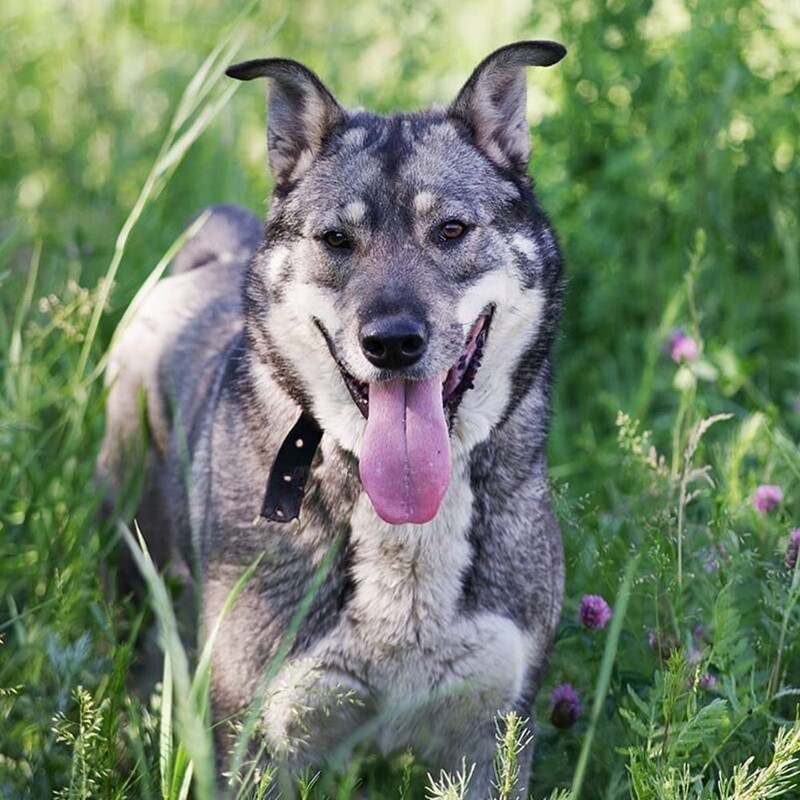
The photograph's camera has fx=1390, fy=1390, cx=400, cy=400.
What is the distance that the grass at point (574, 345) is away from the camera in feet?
9.61

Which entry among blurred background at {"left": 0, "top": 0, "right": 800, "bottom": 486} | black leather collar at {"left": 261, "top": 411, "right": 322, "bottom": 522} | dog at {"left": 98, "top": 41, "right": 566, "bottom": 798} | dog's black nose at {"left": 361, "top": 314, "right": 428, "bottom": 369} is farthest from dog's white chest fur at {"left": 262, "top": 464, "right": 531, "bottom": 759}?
blurred background at {"left": 0, "top": 0, "right": 800, "bottom": 486}

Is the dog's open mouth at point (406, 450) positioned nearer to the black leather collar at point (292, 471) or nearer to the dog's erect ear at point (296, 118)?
the black leather collar at point (292, 471)

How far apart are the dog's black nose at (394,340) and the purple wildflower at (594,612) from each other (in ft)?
2.51

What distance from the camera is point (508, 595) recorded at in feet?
10.2

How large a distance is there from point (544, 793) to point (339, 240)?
1419 mm

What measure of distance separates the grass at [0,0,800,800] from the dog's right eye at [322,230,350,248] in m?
0.65

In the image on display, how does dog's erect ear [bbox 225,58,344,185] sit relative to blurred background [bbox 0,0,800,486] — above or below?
above

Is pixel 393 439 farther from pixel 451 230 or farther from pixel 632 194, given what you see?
pixel 632 194

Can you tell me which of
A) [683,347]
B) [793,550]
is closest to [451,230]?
[793,550]

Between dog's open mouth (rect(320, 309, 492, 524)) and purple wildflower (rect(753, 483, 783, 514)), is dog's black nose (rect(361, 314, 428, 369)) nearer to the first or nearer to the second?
dog's open mouth (rect(320, 309, 492, 524))

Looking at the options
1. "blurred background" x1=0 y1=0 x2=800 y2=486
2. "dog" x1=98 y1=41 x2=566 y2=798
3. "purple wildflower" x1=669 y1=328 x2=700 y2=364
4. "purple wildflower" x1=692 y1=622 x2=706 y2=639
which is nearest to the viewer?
"dog" x1=98 y1=41 x2=566 y2=798

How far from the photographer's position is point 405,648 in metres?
3.02

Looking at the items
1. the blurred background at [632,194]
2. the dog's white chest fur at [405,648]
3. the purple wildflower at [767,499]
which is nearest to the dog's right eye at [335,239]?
the dog's white chest fur at [405,648]

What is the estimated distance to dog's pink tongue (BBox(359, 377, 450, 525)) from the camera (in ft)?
9.58
